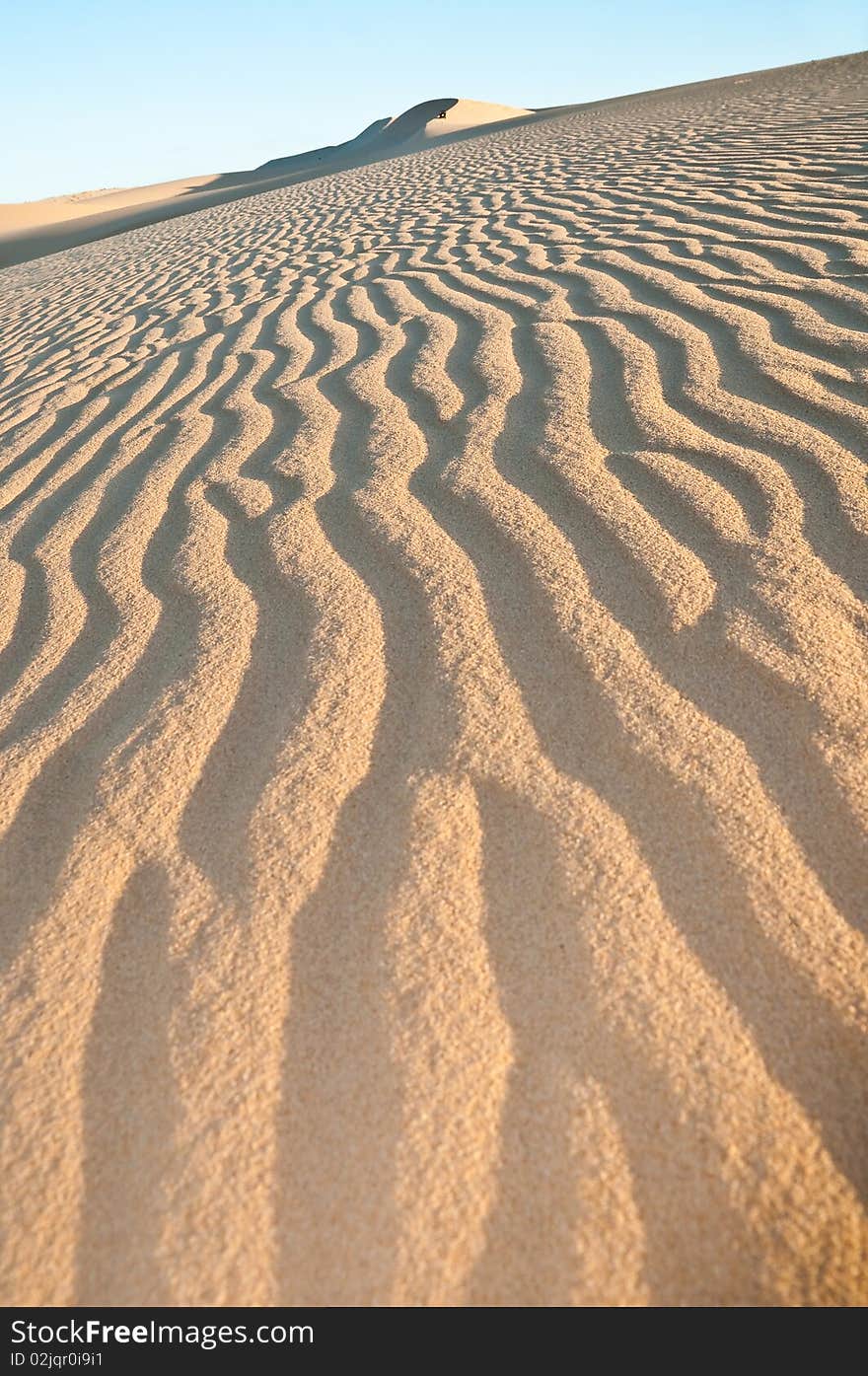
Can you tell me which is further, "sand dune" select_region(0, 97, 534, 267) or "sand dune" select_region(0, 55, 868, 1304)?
A: "sand dune" select_region(0, 97, 534, 267)

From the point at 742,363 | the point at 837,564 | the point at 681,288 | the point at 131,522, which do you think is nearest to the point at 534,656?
the point at 837,564

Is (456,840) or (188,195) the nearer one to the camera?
(456,840)

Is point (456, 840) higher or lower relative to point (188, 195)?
lower

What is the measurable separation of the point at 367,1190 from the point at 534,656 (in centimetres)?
89

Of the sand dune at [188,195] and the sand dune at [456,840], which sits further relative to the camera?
the sand dune at [188,195]

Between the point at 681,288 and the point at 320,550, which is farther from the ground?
the point at 681,288

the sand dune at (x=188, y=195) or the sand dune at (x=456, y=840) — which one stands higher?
the sand dune at (x=188, y=195)

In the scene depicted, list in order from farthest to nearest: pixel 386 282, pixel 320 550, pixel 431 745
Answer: pixel 386 282, pixel 320 550, pixel 431 745

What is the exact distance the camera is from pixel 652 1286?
781 millimetres

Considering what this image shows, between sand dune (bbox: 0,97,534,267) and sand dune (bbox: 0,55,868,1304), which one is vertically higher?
sand dune (bbox: 0,97,534,267)

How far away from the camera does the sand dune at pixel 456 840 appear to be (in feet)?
2.77

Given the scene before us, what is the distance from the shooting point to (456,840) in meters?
1.20

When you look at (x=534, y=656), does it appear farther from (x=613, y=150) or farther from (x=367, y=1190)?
(x=613, y=150)

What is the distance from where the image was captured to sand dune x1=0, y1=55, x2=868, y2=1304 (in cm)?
84
